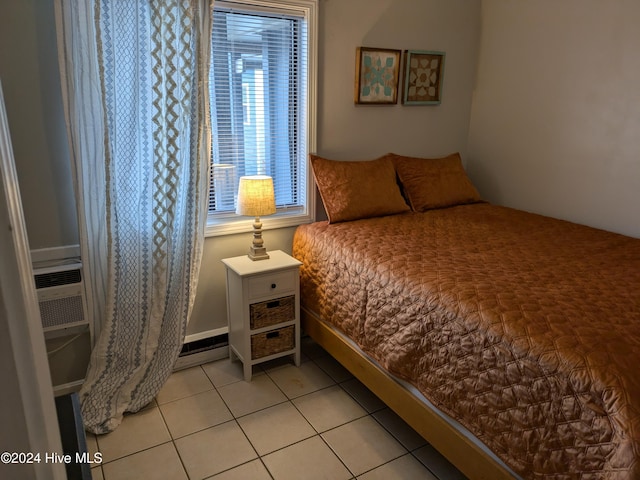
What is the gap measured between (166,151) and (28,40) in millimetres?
677

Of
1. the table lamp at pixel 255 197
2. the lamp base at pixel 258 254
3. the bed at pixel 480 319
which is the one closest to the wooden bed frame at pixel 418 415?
the bed at pixel 480 319

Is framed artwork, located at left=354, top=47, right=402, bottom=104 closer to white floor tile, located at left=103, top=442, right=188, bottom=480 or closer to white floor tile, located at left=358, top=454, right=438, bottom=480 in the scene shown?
white floor tile, located at left=358, top=454, right=438, bottom=480

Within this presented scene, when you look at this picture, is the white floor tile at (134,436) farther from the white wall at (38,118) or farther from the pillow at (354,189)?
the pillow at (354,189)

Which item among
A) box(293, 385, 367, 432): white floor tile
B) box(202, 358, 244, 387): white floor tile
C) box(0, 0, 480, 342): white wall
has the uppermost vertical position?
box(0, 0, 480, 342): white wall

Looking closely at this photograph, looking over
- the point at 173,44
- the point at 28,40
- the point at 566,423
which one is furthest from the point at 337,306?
the point at 28,40

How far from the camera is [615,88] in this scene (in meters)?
2.58

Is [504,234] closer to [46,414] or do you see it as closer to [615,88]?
[615,88]

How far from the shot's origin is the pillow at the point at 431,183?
295cm

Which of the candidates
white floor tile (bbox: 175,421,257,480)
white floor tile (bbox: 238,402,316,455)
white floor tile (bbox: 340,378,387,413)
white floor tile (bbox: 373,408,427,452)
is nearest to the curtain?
white floor tile (bbox: 175,421,257,480)

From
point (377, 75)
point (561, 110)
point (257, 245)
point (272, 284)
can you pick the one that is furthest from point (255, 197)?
point (561, 110)

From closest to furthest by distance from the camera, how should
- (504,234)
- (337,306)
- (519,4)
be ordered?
(337,306)
(504,234)
(519,4)

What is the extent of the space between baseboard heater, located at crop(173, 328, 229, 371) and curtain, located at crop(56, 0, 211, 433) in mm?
262

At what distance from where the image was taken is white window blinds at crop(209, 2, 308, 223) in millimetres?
2422

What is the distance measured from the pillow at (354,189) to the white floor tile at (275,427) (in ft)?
3.54
